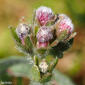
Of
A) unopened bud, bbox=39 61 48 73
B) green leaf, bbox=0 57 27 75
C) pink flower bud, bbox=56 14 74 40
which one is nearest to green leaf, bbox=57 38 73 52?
pink flower bud, bbox=56 14 74 40

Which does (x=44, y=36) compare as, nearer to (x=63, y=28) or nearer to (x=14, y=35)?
(x=63, y=28)

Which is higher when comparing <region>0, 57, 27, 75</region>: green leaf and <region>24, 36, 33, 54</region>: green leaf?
<region>24, 36, 33, 54</region>: green leaf

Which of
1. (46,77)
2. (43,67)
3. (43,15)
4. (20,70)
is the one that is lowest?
(20,70)

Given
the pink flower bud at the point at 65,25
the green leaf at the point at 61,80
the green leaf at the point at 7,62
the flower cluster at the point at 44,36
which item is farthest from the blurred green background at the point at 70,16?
the pink flower bud at the point at 65,25

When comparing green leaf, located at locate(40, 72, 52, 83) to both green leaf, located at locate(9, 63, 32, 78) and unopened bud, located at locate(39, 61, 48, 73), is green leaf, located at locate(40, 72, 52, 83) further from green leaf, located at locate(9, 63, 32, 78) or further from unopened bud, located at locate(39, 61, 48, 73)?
green leaf, located at locate(9, 63, 32, 78)

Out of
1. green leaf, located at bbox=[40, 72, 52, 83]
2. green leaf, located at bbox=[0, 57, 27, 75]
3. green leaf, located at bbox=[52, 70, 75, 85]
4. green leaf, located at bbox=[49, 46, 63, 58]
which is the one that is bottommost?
green leaf, located at bbox=[52, 70, 75, 85]

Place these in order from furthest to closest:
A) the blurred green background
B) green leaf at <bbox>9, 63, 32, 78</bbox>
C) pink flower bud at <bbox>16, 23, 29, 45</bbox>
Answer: the blurred green background < green leaf at <bbox>9, 63, 32, 78</bbox> < pink flower bud at <bbox>16, 23, 29, 45</bbox>

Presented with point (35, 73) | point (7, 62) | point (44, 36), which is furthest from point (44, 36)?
point (7, 62)

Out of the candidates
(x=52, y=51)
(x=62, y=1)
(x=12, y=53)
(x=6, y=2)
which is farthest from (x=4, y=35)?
(x=52, y=51)

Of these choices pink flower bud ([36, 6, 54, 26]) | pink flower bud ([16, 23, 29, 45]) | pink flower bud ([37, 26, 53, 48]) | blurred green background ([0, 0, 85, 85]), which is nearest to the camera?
pink flower bud ([37, 26, 53, 48])

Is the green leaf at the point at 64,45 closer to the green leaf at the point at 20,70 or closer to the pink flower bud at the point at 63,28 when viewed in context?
the pink flower bud at the point at 63,28
